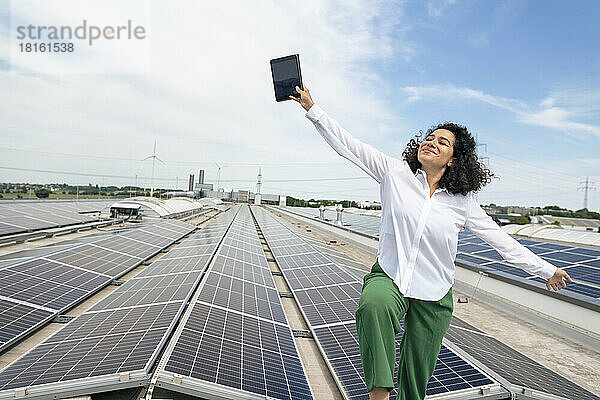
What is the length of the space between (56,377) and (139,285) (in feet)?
14.4

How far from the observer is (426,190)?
2701 mm

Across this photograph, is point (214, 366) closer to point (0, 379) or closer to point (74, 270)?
point (0, 379)

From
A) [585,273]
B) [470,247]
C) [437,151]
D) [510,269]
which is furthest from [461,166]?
[470,247]

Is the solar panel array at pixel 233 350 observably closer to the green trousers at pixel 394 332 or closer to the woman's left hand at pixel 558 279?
the green trousers at pixel 394 332

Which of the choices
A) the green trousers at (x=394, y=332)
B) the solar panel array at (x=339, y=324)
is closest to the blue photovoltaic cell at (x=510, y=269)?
the solar panel array at (x=339, y=324)

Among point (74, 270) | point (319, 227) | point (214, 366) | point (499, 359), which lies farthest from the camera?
point (319, 227)

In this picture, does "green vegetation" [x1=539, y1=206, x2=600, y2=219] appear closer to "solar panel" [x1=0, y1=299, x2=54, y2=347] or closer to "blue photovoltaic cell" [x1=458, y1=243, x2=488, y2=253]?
"blue photovoltaic cell" [x1=458, y1=243, x2=488, y2=253]

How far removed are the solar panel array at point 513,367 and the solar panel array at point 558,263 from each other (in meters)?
5.14

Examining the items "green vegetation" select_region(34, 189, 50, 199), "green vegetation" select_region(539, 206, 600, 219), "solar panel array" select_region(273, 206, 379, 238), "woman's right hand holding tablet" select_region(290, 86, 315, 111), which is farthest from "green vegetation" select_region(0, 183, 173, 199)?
"green vegetation" select_region(539, 206, 600, 219)

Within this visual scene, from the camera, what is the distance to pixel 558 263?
44.4ft

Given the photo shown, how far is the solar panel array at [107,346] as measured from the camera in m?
3.94

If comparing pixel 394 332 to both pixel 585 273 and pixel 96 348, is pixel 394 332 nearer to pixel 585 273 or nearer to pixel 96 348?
pixel 96 348

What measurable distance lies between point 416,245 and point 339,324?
14.7 feet

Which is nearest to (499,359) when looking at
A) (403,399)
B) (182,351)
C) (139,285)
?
(403,399)
